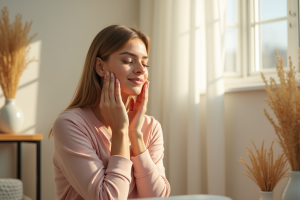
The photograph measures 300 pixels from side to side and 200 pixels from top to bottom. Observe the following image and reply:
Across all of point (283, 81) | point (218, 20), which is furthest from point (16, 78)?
point (283, 81)

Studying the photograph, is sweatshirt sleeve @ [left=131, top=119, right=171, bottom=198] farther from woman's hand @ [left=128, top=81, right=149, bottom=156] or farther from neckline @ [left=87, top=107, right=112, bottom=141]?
neckline @ [left=87, top=107, right=112, bottom=141]

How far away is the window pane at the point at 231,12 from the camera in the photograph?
2.87 meters

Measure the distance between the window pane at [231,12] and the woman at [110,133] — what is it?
53.0 inches

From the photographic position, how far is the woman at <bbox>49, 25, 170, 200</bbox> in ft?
4.40

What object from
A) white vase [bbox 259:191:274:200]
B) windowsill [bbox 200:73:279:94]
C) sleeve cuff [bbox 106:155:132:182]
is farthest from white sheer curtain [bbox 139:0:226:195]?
sleeve cuff [bbox 106:155:132:182]

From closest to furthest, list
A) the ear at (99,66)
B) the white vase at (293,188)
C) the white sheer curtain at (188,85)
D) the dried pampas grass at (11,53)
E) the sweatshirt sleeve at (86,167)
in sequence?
the white vase at (293,188) → the sweatshirt sleeve at (86,167) → the ear at (99,66) → the white sheer curtain at (188,85) → the dried pampas grass at (11,53)

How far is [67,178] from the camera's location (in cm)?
141

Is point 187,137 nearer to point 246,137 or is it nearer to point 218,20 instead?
point 246,137

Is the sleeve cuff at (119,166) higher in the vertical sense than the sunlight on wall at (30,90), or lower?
lower

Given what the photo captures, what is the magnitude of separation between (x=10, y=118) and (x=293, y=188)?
2114 mm

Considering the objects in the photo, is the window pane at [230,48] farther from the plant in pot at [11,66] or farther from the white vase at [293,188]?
the white vase at [293,188]

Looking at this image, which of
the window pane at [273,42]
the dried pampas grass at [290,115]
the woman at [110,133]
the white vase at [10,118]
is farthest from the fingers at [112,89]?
the window pane at [273,42]

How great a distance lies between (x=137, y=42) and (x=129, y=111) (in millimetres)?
349

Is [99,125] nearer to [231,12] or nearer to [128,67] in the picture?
[128,67]
